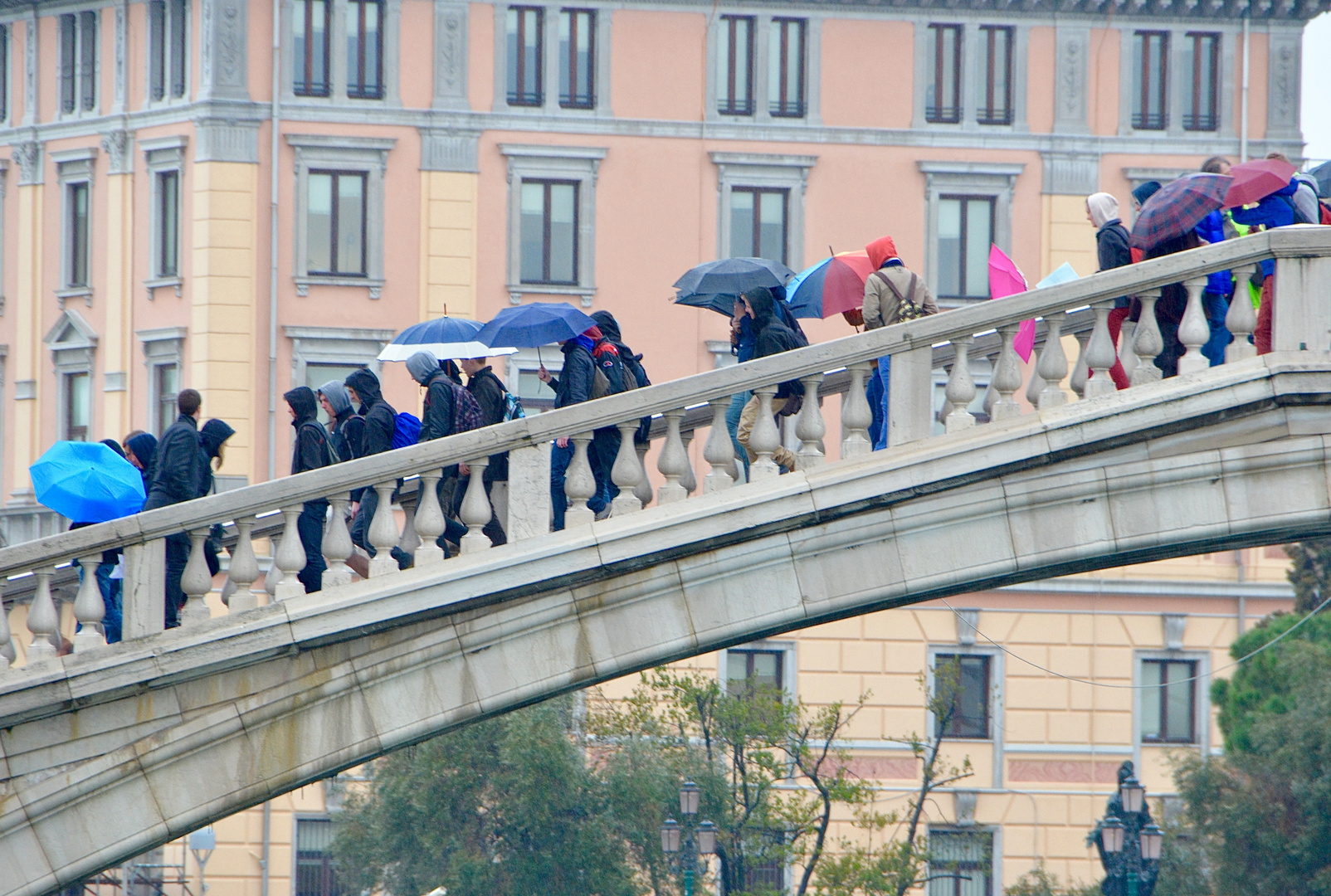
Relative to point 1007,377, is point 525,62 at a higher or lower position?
higher

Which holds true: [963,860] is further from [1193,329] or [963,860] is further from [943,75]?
[1193,329]

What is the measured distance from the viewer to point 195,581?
40.6ft

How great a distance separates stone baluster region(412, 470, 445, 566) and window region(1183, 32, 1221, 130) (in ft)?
83.1

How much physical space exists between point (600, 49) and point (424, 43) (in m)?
2.69

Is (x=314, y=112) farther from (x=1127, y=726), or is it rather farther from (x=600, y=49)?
(x=1127, y=726)

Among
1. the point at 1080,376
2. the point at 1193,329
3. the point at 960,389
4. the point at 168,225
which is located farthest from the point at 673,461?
the point at 168,225

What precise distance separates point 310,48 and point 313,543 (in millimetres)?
22390

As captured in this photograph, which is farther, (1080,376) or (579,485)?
(1080,376)

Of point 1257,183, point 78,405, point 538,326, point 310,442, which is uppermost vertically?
point 78,405

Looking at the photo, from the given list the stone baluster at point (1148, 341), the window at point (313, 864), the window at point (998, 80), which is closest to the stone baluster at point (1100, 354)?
the stone baluster at point (1148, 341)

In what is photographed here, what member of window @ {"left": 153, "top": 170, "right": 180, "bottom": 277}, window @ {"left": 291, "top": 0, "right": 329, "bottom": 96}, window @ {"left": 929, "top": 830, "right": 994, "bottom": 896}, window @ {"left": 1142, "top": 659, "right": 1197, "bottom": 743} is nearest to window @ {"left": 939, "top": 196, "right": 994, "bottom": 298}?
window @ {"left": 1142, "top": 659, "right": 1197, "bottom": 743}

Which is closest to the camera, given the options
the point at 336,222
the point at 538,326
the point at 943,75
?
the point at 538,326

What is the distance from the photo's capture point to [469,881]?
30.3m

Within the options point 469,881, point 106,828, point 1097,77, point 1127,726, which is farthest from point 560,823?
point 106,828
